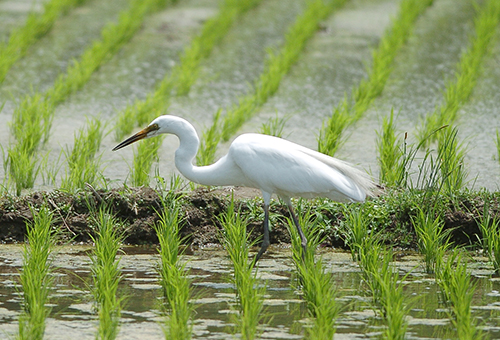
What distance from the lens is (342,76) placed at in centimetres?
1002

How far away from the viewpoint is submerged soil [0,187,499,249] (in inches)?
211

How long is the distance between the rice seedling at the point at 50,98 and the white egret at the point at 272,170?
145cm

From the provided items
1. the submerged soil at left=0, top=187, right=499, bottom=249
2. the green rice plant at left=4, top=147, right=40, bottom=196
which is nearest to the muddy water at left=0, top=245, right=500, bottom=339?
the submerged soil at left=0, top=187, right=499, bottom=249

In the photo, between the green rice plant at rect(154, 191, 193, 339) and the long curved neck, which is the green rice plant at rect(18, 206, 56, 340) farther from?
the long curved neck

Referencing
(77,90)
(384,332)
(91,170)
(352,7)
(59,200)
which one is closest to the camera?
(384,332)

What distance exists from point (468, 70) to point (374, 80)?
1.11 meters

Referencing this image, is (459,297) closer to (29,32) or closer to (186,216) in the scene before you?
(186,216)

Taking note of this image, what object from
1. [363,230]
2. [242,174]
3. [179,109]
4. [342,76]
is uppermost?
[342,76]

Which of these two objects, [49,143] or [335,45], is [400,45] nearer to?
[335,45]

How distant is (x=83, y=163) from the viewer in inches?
236

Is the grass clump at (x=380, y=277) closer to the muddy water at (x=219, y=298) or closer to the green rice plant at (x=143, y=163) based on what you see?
the muddy water at (x=219, y=298)

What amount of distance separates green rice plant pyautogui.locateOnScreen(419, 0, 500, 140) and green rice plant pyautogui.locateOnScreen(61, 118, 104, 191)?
2693 mm

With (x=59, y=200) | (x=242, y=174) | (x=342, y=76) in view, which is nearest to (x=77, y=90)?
(x=342, y=76)

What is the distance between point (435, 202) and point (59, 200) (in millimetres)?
2465
